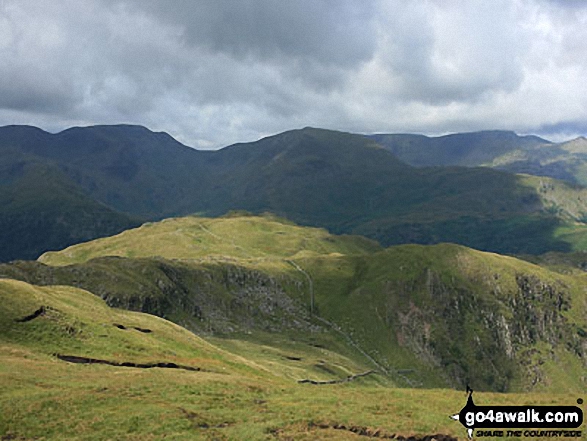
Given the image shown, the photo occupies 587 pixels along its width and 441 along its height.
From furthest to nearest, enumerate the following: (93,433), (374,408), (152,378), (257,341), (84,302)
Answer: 1. (257,341)
2. (84,302)
3. (152,378)
4. (374,408)
5. (93,433)

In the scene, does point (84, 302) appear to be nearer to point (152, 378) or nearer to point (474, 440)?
point (152, 378)

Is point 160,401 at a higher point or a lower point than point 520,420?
higher

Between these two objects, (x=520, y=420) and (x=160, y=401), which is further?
(x=160, y=401)

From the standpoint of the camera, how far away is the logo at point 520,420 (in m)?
51.9

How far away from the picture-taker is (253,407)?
59.2 metres

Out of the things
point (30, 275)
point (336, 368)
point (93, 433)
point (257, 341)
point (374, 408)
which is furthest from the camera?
point (257, 341)

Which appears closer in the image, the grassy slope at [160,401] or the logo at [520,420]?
the grassy slope at [160,401]

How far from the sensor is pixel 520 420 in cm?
5459

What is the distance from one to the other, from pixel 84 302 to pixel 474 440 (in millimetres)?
91770

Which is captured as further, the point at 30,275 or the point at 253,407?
the point at 30,275

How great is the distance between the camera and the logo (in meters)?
51.9

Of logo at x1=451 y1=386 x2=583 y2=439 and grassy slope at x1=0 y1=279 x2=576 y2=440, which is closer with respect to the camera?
grassy slope at x1=0 y1=279 x2=576 y2=440

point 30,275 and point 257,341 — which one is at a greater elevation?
point 30,275

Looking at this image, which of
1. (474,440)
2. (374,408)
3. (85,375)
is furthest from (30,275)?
(474,440)
